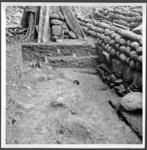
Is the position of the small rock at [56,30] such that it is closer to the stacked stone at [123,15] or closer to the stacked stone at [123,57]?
the stacked stone at [123,57]

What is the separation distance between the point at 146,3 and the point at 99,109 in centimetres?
195

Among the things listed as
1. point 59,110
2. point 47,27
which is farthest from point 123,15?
point 59,110

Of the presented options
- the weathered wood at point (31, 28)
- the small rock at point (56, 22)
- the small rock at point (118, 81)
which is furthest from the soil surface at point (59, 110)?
the small rock at point (56, 22)

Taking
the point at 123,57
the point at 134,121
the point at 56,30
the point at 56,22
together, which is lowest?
the point at 134,121

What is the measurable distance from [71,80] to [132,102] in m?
1.75

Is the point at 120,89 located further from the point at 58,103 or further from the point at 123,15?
the point at 123,15

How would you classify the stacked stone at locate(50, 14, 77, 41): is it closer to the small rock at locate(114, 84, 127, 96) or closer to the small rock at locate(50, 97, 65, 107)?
the small rock at locate(114, 84, 127, 96)

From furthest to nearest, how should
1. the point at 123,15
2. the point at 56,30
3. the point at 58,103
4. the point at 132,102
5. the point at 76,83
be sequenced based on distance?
the point at 123,15 < the point at 56,30 < the point at 76,83 < the point at 58,103 < the point at 132,102

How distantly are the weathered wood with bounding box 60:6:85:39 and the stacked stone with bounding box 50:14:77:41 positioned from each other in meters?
0.09

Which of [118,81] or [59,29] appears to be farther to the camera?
[59,29]

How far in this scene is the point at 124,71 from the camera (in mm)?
4586

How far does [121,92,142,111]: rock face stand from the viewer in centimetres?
356

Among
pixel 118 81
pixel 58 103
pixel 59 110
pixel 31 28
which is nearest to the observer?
pixel 59 110

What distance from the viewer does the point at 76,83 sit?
198 inches
